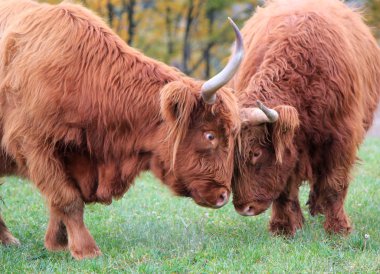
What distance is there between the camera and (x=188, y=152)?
580 cm

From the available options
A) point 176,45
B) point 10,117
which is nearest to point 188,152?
point 10,117

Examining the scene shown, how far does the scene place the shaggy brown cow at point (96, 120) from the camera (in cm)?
570

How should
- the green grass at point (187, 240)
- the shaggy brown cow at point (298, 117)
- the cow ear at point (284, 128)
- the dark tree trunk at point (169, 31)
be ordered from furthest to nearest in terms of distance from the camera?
1. the dark tree trunk at point (169, 31)
2. the shaggy brown cow at point (298, 117)
3. the cow ear at point (284, 128)
4. the green grass at point (187, 240)

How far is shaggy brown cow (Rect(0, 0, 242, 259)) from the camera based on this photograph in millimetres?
5699

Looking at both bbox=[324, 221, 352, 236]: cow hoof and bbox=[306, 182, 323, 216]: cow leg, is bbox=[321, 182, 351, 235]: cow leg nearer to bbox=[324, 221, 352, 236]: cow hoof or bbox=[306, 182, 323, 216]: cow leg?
bbox=[324, 221, 352, 236]: cow hoof

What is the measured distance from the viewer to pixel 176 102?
18.4 ft

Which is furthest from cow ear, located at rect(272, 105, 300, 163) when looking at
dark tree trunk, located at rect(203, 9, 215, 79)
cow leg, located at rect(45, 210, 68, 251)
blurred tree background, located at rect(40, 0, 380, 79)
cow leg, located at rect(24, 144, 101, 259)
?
dark tree trunk, located at rect(203, 9, 215, 79)

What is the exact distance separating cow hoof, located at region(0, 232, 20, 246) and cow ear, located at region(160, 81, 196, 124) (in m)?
2.05

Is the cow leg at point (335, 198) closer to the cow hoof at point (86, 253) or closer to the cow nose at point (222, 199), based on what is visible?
the cow nose at point (222, 199)

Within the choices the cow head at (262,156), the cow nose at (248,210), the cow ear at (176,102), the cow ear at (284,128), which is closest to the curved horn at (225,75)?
the cow ear at (176,102)

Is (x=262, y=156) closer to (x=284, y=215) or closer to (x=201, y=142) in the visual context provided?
(x=201, y=142)

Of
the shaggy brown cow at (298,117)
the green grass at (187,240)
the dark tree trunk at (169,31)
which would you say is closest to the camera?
the green grass at (187,240)

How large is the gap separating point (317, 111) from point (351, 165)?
28.5 inches

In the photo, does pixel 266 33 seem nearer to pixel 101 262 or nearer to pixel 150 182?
pixel 101 262
